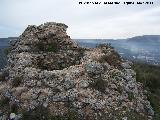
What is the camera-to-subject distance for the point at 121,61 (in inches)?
1202

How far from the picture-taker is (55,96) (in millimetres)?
24203

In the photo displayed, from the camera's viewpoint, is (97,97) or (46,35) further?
(46,35)

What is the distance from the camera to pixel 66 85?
82.4 ft

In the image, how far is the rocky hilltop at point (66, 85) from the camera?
23562 mm

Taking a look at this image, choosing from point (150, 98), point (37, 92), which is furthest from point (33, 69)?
point (150, 98)

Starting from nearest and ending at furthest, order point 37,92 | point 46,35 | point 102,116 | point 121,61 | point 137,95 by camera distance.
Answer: point 102,116 → point 37,92 → point 137,95 → point 121,61 → point 46,35

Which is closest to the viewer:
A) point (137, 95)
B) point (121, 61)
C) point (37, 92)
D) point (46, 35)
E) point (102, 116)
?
point (102, 116)

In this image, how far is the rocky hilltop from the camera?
77.3ft

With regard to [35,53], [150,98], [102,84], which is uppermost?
[35,53]

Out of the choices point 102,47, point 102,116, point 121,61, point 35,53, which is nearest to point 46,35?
point 35,53

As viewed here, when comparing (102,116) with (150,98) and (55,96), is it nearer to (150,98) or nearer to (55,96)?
(55,96)

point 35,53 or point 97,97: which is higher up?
point 35,53

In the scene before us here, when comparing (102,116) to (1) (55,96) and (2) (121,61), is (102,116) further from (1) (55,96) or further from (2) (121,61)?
(2) (121,61)

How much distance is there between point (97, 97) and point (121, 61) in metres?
6.99
